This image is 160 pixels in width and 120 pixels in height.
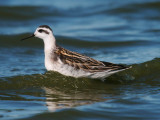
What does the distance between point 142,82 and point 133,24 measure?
9.06 meters

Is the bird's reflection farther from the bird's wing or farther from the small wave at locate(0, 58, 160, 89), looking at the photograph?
the bird's wing

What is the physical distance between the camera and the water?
30.2ft

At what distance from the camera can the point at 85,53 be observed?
52.0 feet

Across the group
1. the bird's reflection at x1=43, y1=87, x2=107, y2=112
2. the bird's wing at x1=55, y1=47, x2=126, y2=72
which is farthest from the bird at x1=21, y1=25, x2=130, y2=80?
the bird's reflection at x1=43, y1=87, x2=107, y2=112

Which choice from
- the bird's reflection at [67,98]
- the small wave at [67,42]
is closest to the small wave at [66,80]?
the bird's reflection at [67,98]

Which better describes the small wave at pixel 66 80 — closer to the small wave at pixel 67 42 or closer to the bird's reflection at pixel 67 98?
the bird's reflection at pixel 67 98

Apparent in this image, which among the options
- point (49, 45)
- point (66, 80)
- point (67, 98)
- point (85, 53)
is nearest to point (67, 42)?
point (85, 53)

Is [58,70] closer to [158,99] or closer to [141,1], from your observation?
[158,99]

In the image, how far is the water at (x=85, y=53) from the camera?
920 centimetres

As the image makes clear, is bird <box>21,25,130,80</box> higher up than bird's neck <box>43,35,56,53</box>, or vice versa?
bird's neck <box>43,35,56,53</box>

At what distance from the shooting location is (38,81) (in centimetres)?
1164

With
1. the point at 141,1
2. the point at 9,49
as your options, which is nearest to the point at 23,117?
the point at 9,49

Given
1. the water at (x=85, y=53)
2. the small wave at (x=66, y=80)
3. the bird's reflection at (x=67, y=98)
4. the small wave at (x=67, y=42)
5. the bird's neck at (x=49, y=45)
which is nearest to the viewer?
the water at (x=85, y=53)

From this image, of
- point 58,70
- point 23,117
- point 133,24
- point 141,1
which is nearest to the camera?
point 23,117
